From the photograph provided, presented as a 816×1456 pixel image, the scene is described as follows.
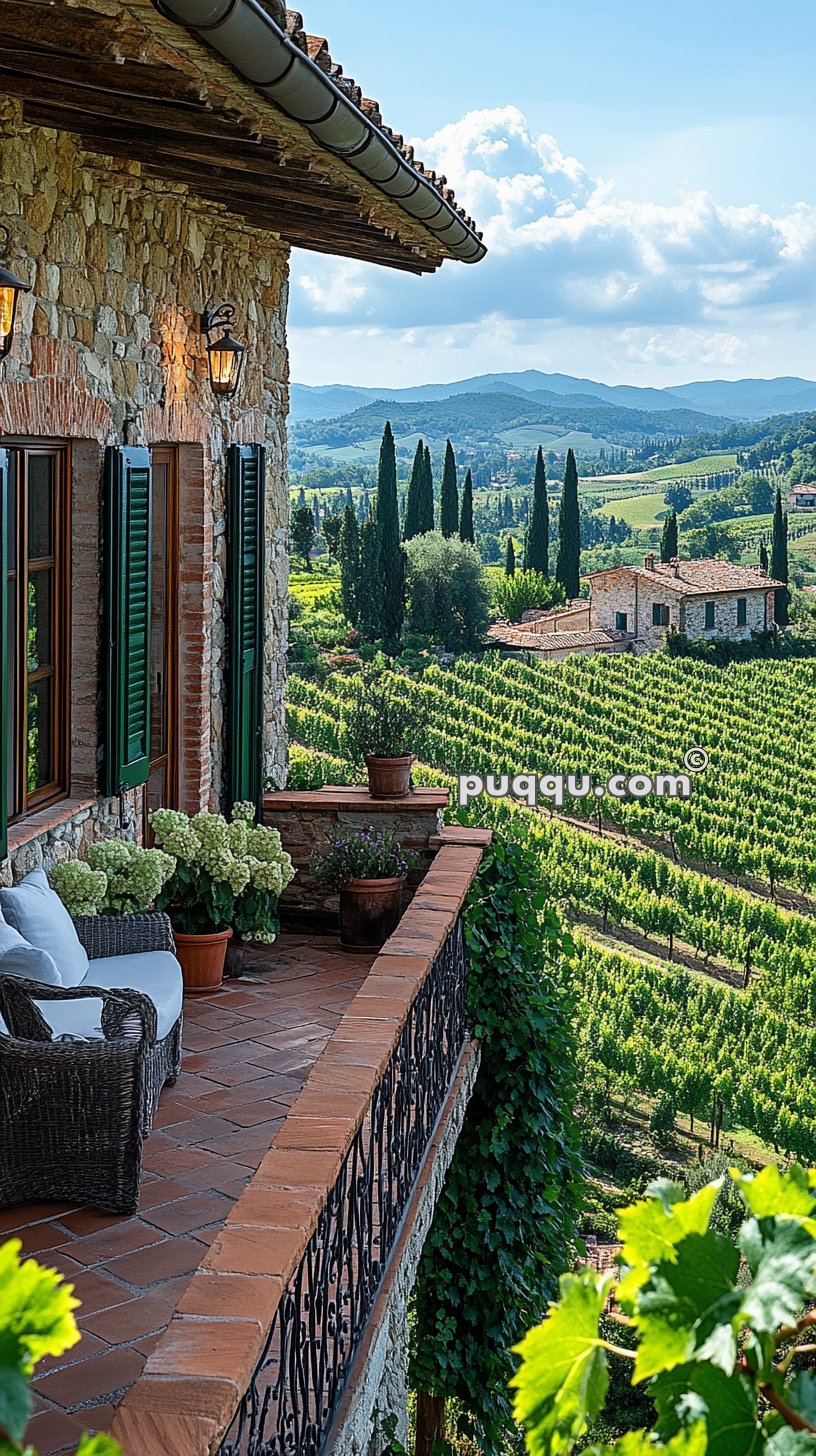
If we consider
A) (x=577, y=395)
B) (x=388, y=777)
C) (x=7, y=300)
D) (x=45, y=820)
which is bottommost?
(x=388, y=777)

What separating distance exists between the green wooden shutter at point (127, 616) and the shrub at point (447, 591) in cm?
3078

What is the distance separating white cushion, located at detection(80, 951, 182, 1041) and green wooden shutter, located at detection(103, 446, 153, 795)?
74 centimetres

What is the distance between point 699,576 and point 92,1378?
131 feet

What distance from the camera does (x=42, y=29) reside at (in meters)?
2.81

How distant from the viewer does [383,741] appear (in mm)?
6629

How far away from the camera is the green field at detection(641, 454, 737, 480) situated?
60.1 m

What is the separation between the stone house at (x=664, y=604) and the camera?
3994 centimetres

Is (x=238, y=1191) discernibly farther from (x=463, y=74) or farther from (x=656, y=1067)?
(x=463, y=74)

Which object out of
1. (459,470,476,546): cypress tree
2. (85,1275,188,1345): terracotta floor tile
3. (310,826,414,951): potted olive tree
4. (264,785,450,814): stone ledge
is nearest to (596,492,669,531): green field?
(459,470,476,546): cypress tree

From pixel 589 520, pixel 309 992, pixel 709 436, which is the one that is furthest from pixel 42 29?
pixel 709 436

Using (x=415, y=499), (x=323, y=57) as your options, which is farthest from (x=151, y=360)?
(x=415, y=499)

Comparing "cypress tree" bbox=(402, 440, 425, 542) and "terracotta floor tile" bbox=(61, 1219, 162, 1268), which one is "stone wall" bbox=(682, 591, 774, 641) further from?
"terracotta floor tile" bbox=(61, 1219, 162, 1268)

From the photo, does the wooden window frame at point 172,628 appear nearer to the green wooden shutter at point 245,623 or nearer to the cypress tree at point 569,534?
the green wooden shutter at point 245,623

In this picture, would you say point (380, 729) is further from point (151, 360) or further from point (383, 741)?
point (151, 360)
